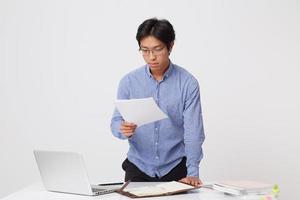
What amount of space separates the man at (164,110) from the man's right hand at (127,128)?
0.38ft

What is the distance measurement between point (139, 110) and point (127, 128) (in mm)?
151

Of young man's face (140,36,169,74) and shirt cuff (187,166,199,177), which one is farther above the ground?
young man's face (140,36,169,74)

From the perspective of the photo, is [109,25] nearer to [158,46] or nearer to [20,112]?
[20,112]

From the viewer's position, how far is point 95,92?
13.8ft

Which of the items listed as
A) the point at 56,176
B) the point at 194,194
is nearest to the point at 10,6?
the point at 56,176

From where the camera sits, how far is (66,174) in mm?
2260

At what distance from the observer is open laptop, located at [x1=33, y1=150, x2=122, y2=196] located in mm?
2203

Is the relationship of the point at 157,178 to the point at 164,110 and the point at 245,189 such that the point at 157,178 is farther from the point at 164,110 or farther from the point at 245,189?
the point at 245,189

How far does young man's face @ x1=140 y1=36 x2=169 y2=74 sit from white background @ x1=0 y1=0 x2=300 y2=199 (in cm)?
148

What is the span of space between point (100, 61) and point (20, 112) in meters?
0.79

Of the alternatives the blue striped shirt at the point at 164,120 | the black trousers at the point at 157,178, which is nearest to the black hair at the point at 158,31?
the blue striped shirt at the point at 164,120

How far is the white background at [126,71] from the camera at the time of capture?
160 inches

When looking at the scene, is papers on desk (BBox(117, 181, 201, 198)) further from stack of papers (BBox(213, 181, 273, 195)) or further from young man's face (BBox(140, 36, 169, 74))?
young man's face (BBox(140, 36, 169, 74))

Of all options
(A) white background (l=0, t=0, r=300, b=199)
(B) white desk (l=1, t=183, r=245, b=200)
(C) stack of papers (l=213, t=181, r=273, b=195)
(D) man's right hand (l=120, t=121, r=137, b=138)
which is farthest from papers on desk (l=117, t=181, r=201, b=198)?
(A) white background (l=0, t=0, r=300, b=199)
